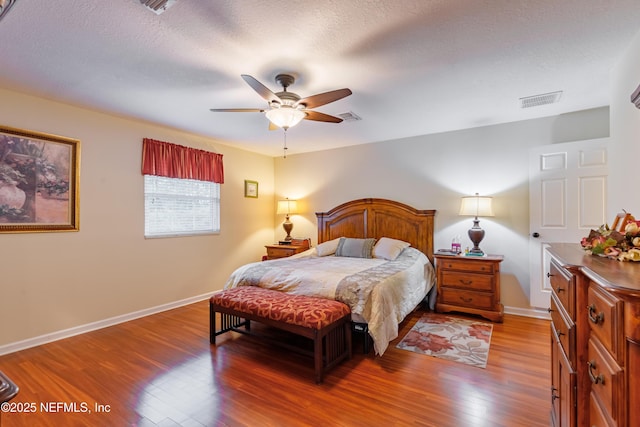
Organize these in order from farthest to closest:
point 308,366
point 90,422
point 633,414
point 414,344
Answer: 1. point 414,344
2. point 308,366
3. point 90,422
4. point 633,414

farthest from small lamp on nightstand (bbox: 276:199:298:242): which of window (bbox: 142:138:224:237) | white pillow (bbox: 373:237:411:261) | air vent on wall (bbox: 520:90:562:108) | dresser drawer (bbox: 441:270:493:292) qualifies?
air vent on wall (bbox: 520:90:562:108)

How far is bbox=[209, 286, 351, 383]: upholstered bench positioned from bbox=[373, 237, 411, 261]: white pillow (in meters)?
1.62

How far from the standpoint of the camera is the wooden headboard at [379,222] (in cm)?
441

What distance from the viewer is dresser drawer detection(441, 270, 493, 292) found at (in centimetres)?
365

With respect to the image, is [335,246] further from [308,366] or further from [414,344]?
[308,366]

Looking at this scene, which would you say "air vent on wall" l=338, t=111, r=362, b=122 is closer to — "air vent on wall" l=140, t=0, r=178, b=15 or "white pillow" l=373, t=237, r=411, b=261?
"white pillow" l=373, t=237, r=411, b=261

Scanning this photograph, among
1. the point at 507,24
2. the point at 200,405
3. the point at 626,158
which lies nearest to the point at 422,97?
the point at 507,24

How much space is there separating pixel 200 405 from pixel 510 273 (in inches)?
149

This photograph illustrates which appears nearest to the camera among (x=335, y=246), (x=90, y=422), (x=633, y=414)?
(x=633, y=414)

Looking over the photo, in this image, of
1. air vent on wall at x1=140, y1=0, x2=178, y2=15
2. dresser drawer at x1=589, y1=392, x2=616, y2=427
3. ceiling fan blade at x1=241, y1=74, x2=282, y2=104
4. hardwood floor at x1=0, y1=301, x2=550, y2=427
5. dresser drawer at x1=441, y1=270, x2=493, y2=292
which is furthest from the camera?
dresser drawer at x1=441, y1=270, x2=493, y2=292

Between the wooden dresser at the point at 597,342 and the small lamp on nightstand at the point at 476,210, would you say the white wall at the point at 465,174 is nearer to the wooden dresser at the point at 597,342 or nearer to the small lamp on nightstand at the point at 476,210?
the small lamp on nightstand at the point at 476,210

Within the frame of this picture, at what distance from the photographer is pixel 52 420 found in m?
1.93

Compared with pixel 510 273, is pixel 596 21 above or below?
above

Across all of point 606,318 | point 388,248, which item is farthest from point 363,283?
point 606,318
